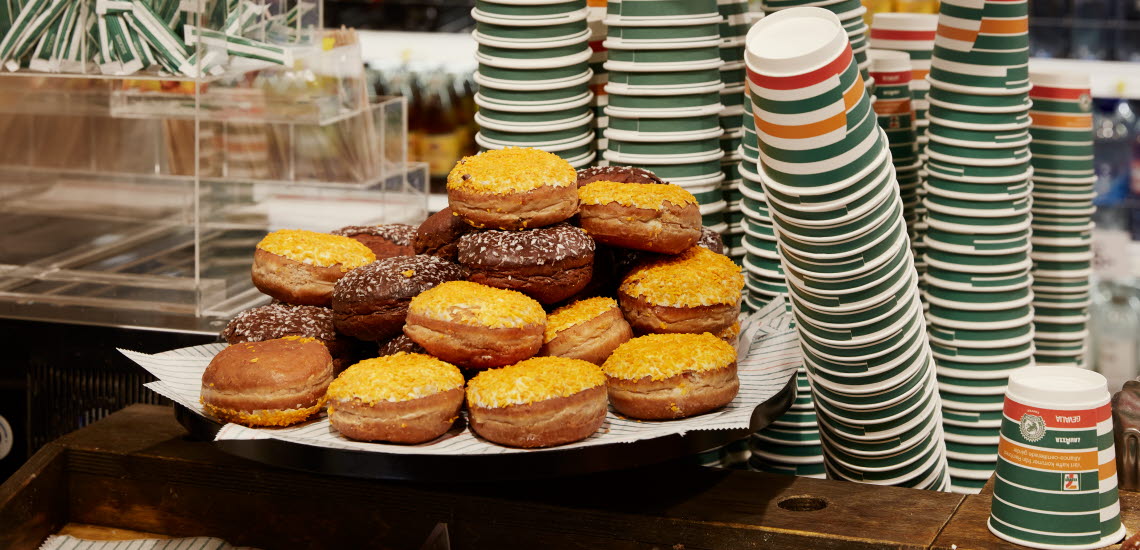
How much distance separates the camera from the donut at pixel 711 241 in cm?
159

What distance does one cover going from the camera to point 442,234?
1.50 meters

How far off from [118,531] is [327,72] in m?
1.10

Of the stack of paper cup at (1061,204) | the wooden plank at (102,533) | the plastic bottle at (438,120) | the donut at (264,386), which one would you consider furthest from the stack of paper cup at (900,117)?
the plastic bottle at (438,120)

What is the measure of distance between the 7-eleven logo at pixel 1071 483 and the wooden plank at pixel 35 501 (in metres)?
1.23

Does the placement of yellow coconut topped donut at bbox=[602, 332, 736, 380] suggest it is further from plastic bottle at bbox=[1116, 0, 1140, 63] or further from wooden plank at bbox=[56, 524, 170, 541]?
plastic bottle at bbox=[1116, 0, 1140, 63]

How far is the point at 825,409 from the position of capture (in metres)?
1.46

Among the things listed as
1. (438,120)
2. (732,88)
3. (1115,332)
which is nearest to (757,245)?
(732,88)

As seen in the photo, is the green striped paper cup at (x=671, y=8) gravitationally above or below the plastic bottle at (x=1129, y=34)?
above

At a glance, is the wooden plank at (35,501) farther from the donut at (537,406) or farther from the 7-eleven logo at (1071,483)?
the 7-eleven logo at (1071,483)

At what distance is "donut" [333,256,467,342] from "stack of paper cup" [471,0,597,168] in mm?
383

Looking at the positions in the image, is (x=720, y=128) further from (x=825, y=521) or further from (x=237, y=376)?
(x=237, y=376)

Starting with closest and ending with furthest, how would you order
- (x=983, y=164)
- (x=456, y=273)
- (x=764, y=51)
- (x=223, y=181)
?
1. (x=764, y=51)
2. (x=456, y=273)
3. (x=983, y=164)
4. (x=223, y=181)


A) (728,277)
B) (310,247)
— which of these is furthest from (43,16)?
(728,277)

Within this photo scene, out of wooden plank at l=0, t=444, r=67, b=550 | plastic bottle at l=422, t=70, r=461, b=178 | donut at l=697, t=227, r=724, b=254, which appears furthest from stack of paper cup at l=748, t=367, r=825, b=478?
plastic bottle at l=422, t=70, r=461, b=178
